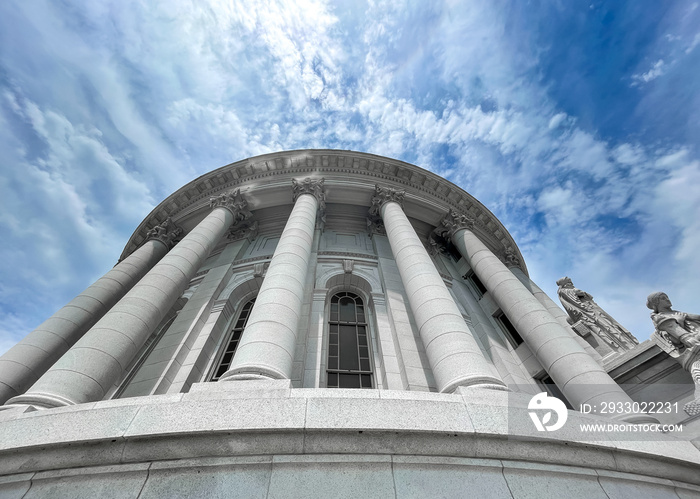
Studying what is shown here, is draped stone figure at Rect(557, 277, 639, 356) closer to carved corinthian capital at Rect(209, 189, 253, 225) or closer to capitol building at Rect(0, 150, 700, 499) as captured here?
capitol building at Rect(0, 150, 700, 499)

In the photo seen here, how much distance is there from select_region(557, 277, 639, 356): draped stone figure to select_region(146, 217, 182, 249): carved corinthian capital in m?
23.4

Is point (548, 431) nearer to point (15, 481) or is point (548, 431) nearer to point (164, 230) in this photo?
point (15, 481)

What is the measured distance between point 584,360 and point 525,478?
8095 mm

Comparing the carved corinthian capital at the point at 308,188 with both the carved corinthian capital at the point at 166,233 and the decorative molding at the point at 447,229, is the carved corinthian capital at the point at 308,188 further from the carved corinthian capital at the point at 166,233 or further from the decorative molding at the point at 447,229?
the carved corinthian capital at the point at 166,233

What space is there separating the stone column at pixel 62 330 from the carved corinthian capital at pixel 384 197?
1394cm

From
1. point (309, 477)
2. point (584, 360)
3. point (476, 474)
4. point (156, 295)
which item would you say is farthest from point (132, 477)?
point (584, 360)

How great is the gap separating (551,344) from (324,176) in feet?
50.2

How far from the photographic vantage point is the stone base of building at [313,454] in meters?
5.43

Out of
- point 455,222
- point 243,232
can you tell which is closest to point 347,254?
point 455,222

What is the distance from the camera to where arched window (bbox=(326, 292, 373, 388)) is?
1376cm

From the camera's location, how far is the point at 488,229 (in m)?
24.8

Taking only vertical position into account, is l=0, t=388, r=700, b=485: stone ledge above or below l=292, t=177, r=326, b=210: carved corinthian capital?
below

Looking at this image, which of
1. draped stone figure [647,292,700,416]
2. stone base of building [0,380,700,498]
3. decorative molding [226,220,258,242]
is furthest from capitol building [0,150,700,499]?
draped stone figure [647,292,700,416]

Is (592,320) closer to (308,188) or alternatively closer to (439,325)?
(439,325)
